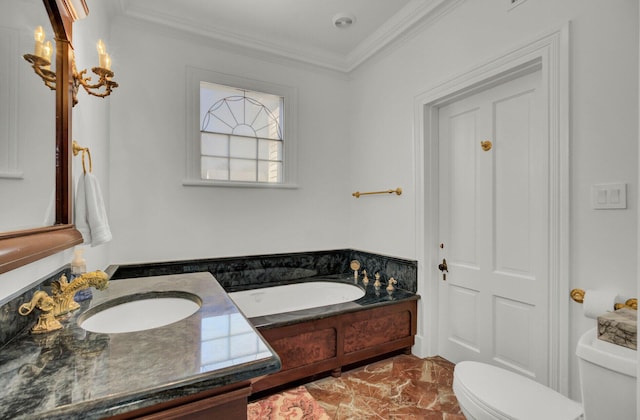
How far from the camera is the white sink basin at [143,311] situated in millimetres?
1241

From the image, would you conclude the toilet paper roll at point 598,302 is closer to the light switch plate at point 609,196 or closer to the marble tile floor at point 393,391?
the light switch plate at point 609,196

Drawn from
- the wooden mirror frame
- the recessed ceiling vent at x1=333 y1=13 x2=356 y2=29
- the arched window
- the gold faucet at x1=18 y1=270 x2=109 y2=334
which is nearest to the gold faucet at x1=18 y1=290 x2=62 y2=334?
the gold faucet at x1=18 y1=270 x2=109 y2=334

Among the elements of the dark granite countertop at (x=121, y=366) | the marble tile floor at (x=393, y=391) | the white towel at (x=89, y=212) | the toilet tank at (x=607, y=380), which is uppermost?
the white towel at (x=89, y=212)

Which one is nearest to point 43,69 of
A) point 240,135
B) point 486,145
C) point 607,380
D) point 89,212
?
point 89,212

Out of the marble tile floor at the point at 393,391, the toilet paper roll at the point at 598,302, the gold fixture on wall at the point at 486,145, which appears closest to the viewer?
the toilet paper roll at the point at 598,302

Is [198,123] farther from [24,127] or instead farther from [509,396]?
[509,396]

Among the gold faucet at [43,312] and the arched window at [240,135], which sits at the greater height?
the arched window at [240,135]

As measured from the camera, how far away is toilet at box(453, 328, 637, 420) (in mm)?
1000

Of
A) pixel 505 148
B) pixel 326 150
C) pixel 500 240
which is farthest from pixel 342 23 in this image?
pixel 500 240

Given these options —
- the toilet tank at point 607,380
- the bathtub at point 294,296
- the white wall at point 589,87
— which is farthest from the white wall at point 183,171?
the toilet tank at point 607,380

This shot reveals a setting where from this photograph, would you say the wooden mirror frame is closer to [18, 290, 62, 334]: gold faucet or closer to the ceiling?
[18, 290, 62, 334]: gold faucet

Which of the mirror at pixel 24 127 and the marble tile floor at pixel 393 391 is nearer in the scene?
the mirror at pixel 24 127

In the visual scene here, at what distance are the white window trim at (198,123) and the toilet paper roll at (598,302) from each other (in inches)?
91.3

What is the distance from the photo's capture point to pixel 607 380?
3.36 feet
